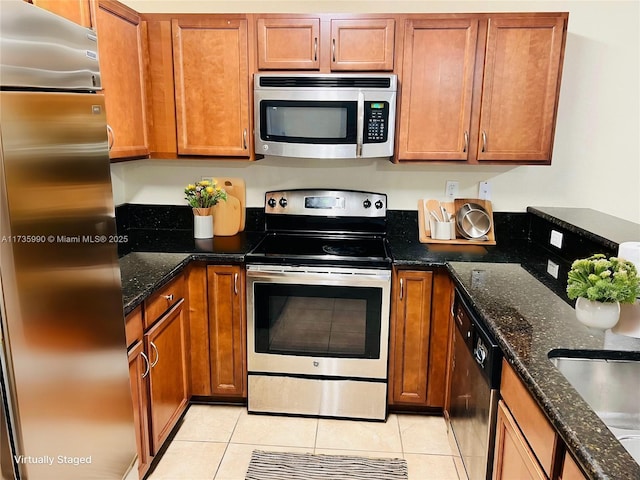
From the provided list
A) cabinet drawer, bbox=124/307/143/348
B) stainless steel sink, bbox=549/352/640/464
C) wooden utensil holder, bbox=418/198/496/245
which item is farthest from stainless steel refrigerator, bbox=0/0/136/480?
wooden utensil holder, bbox=418/198/496/245

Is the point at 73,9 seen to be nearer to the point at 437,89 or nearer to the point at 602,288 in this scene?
the point at 437,89

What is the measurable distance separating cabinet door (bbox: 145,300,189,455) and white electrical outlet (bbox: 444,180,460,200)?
1657mm

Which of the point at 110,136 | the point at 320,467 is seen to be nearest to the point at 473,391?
the point at 320,467

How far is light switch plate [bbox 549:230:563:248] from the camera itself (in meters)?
2.56

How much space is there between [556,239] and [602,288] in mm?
1171

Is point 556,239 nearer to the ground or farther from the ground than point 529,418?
farther from the ground

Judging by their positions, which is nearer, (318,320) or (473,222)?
(318,320)

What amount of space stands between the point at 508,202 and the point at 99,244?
7.78 feet

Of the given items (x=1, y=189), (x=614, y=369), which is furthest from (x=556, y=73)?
(x=1, y=189)

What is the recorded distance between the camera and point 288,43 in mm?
2557

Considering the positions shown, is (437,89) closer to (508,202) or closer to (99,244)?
(508,202)

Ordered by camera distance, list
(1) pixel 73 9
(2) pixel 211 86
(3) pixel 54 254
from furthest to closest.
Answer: (2) pixel 211 86, (1) pixel 73 9, (3) pixel 54 254

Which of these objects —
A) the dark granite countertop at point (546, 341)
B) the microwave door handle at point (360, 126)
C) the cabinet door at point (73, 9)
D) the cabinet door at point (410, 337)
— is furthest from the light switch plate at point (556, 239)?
the cabinet door at point (73, 9)

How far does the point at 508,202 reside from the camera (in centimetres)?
299
